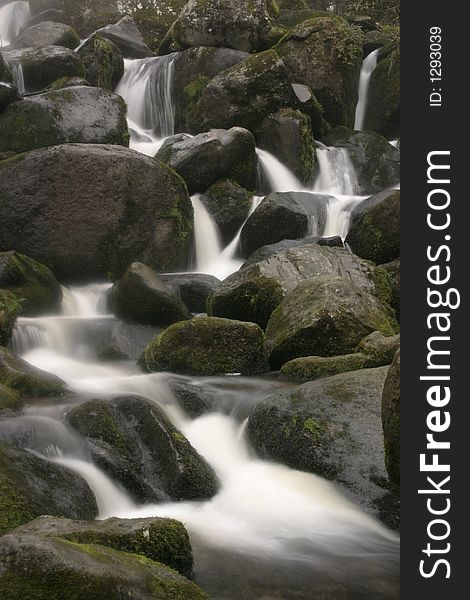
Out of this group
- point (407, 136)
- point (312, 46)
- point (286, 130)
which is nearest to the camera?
point (407, 136)

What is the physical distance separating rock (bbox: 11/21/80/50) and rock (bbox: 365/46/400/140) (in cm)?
985

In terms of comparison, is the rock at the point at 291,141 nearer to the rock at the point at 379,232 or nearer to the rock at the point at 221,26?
the rock at the point at 221,26

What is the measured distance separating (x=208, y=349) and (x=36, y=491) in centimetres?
437

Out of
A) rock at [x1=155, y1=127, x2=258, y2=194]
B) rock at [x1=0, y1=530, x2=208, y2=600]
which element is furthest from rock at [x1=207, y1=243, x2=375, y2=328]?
rock at [x1=0, y1=530, x2=208, y2=600]

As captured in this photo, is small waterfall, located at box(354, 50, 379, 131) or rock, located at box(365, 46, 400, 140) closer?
rock, located at box(365, 46, 400, 140)

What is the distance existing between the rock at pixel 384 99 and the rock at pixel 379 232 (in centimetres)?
903

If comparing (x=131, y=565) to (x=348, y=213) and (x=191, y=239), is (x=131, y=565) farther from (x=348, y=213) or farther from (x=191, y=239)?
(x=348, y=213)

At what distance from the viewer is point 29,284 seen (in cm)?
1063

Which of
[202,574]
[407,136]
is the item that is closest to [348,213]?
[202,574]

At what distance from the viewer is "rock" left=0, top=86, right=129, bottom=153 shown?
14.4 metres

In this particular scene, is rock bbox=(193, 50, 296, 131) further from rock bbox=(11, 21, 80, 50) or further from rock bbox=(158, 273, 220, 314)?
rock bbox=(158, 273, 220, 314)

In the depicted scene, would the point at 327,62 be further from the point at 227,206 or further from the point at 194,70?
the point at 227,206

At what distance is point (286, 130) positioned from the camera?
17.7m

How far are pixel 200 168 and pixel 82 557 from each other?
12865mm
